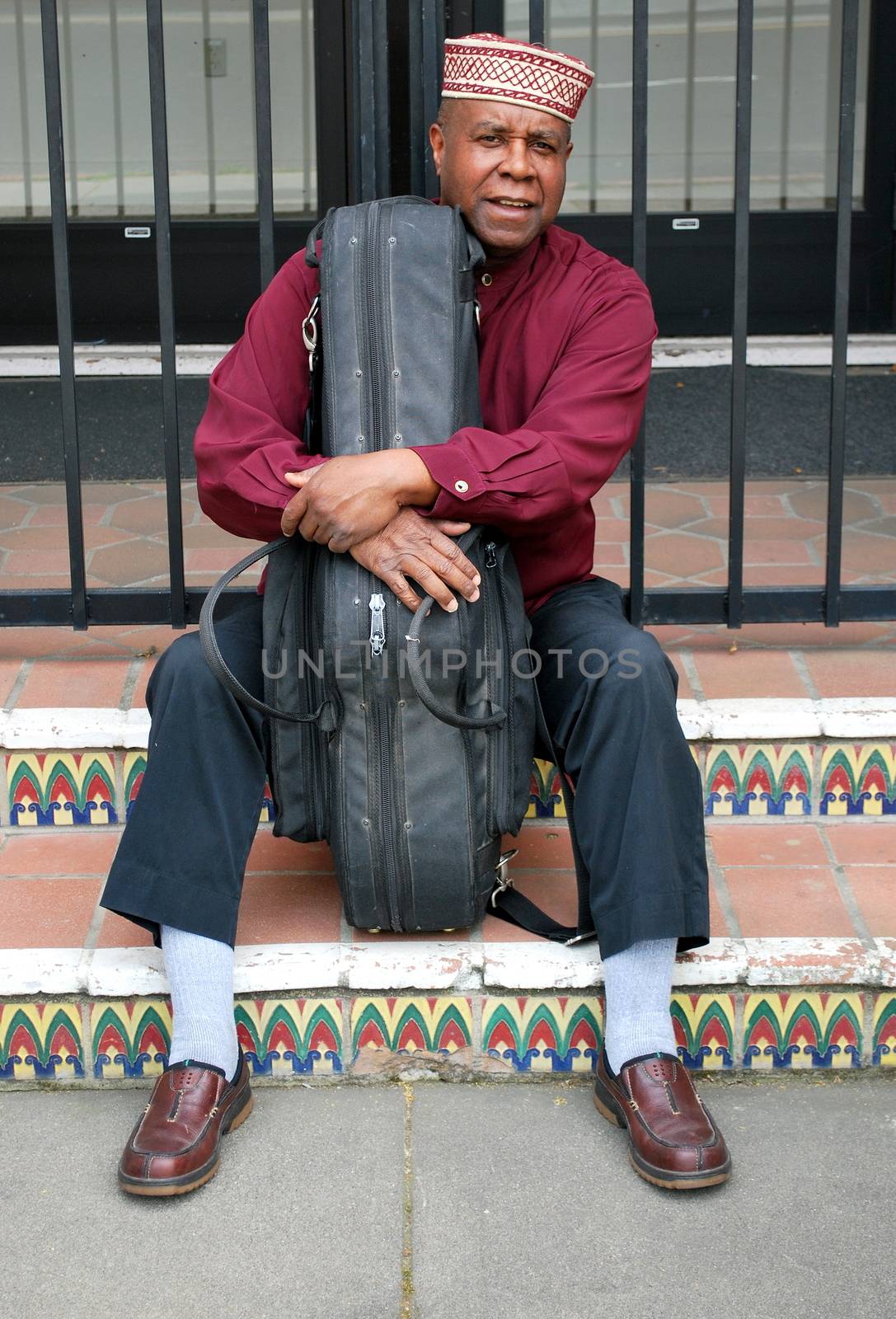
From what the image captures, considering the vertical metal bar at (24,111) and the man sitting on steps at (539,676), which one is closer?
the man sitting on steps at (539,676)

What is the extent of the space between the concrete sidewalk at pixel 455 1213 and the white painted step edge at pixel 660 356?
385cm

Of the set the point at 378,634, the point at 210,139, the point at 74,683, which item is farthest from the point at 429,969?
the point at 210,139

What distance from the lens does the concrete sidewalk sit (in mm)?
2043

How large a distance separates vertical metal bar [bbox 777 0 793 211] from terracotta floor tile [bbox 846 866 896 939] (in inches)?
159

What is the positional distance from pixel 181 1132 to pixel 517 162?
5.01 feet

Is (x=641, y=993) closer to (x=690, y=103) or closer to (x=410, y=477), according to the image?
(x=410, y=477)

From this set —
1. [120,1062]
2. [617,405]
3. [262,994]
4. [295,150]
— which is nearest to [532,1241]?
[262,994]

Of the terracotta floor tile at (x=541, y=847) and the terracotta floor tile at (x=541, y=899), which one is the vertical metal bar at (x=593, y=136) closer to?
the terracotta floor tile at (x=541, y=847)

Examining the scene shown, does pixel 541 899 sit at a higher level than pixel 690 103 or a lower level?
lower

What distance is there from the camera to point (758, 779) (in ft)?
9.52

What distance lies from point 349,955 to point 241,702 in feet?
1.41

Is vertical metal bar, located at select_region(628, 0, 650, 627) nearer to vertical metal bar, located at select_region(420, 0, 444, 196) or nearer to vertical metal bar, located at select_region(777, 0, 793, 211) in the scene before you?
vertical metal bar, located at select_region(420, 0, 444, 196)

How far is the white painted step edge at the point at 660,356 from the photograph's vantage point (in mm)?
5895

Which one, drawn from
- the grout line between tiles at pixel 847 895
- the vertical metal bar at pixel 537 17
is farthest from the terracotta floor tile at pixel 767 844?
the vertical metal bar at pixel 537 17
